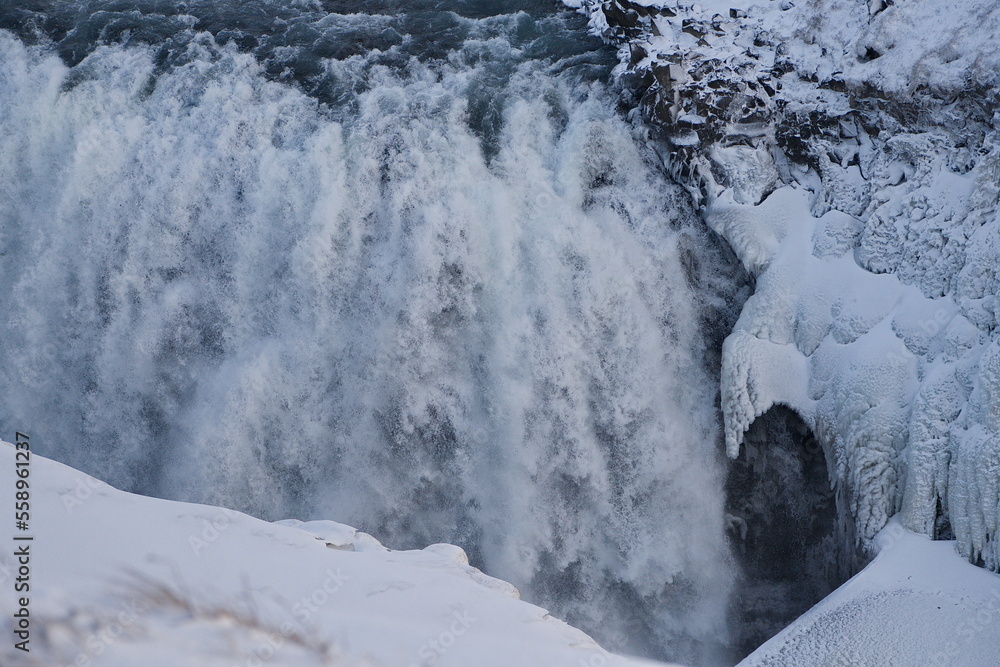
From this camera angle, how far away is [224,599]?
138 inches

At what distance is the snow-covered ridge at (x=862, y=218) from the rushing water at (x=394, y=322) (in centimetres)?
68

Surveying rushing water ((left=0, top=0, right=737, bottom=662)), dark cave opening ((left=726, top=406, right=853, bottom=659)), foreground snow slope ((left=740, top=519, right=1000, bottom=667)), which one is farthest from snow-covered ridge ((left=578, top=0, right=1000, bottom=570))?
rushing water ((left=0, top=0, right=737, bottom=662))

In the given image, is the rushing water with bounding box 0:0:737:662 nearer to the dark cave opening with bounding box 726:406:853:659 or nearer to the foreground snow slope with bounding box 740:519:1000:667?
the dark cave opening with bounding box 726:406:853:659

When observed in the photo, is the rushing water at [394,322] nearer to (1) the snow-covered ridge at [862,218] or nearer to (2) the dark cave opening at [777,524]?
(2) the dark cave opening at [777,524]

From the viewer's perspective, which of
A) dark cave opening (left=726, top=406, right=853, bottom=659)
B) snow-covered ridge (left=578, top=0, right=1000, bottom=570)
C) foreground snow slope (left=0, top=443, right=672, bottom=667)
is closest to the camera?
foreground snow slope (left=0, top=443, right=672, bottom=667)

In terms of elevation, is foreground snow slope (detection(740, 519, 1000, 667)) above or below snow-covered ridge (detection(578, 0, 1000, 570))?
below

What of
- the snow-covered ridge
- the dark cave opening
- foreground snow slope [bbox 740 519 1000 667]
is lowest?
the dark cave opening

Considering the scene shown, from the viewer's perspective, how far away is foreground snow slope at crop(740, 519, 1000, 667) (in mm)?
5172

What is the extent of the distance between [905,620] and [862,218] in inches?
137

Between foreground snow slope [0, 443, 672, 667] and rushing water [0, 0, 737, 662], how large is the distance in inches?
133

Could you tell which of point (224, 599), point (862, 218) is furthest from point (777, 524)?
point (224, 599)

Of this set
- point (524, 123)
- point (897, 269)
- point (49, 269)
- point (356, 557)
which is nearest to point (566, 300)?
point (524, 123)

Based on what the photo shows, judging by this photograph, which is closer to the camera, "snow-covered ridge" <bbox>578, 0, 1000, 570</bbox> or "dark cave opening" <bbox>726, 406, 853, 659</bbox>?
"snow-covered ridge" <bbox>578, 0, 1000, 570</bbox>

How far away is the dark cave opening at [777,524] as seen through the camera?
24.1 ft
